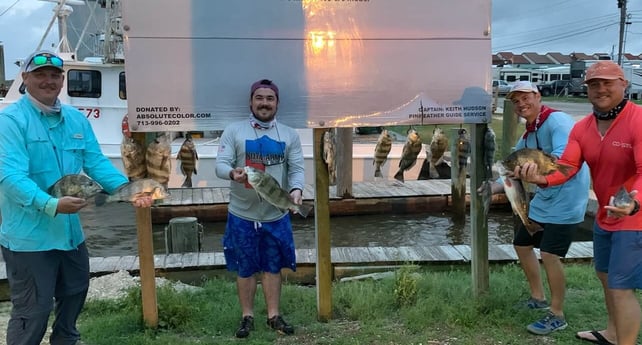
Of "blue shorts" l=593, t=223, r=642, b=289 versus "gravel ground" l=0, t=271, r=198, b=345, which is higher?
"blue shorts" l=593, t=223, r=642, b=289

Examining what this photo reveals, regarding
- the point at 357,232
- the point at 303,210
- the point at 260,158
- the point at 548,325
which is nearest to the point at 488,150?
the point at 548,325

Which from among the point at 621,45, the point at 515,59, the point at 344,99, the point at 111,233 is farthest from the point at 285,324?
the point at 515,59

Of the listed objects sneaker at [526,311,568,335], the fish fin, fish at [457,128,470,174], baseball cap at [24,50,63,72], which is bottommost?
sneaker at [526,311,568,335]

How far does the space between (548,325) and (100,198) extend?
324 centimetres

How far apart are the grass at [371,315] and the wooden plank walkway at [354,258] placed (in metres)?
0.69

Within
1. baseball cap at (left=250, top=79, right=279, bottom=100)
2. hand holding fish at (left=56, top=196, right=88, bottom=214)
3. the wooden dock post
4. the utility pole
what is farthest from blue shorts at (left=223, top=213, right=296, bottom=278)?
the utility pole

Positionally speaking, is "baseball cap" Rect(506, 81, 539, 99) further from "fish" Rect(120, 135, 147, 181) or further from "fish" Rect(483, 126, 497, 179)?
"fish" Rect(120, 135, 147, 181)

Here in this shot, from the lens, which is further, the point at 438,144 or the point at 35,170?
the point at 438,144

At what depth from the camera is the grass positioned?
3857mm

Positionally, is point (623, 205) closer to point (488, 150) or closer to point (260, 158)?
point (488, 150)

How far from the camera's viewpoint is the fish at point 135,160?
12.8ft

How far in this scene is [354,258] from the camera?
18.7ft

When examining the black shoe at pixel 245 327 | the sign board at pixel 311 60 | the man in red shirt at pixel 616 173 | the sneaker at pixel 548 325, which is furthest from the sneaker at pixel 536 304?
the black shoe at pixel 245 327

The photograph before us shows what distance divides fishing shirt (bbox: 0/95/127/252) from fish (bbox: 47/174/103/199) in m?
0.06
